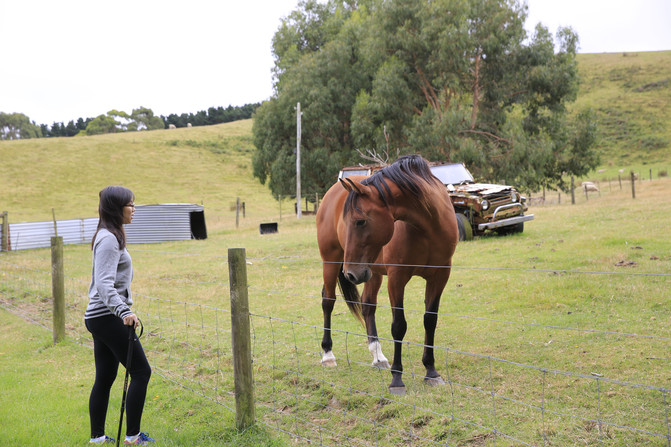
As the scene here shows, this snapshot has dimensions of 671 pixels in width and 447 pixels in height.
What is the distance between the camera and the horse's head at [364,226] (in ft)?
12.6

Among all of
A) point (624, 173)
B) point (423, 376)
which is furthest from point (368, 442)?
point (624, 173)

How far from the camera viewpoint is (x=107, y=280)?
3.41 metres

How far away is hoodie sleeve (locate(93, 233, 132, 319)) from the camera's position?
133 inches

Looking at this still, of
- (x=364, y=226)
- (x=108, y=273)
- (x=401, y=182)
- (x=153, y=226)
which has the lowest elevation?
(x=153, y=226)

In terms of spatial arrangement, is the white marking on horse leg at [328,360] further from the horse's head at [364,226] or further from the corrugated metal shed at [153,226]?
the corrugated metal shed at [153,226]

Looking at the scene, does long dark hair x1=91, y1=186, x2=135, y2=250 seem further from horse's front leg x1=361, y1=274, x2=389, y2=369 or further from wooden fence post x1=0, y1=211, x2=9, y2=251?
wooden fence post x1=0, y1=211, x2=9, y2=251

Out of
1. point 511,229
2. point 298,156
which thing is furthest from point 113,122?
point 511,229

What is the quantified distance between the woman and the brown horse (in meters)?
1.54

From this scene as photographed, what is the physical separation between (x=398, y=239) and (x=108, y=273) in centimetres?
230

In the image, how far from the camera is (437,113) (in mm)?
24781

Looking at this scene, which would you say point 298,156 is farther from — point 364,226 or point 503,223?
point 364,226

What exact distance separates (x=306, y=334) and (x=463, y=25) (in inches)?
822

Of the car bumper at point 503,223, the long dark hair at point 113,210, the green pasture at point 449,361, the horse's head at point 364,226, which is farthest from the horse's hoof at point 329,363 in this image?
the car bumper at point 503,223

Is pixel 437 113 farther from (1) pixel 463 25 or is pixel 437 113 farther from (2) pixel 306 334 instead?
(2) pixel 306 334
